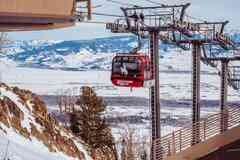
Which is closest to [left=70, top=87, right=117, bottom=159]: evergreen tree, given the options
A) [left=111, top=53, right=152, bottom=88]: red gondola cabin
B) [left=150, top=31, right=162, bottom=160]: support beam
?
[left=150, top=31, right=162, bottom=160]: support beam

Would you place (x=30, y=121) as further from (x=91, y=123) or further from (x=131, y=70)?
(x=91, y=123)

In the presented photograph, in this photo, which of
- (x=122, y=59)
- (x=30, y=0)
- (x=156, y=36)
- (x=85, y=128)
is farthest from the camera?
(x=85, y=128)

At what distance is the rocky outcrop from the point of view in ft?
82.6

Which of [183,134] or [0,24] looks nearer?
[0,24]

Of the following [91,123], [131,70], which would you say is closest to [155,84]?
[131,70]

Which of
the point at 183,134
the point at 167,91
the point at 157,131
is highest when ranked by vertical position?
the point at 183,134

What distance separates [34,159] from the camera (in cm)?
2050

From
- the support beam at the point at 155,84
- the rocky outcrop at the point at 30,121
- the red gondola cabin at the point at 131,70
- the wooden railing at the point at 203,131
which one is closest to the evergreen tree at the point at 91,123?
the rocky outcrop at the point at 30,121

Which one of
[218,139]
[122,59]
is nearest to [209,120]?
[218,139]

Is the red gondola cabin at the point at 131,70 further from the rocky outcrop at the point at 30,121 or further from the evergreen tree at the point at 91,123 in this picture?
the evergreen tree at the point at 91,123

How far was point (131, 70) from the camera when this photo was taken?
2245 cm

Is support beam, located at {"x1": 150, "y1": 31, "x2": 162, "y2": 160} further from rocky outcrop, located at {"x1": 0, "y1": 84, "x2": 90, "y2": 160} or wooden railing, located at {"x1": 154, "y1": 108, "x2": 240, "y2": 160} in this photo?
wooden railing, located at {"x1": 154, "y1": 108, "x2": 240, "y2": 160}

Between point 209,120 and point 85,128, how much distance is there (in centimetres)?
2443

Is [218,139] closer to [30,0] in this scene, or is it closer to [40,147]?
[30,0]
